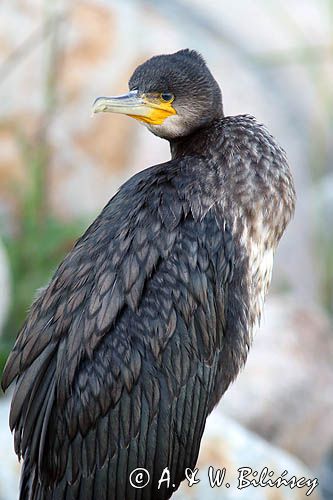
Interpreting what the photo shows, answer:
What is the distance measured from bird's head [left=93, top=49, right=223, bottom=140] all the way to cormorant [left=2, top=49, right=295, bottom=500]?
3.5 inches

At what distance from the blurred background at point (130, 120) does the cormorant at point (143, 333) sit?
2.28 meters

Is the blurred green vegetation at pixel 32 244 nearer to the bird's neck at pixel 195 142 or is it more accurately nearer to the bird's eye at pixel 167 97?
the bird's neck at pixel 195 142

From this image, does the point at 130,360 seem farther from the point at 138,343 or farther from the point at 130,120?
the point at 130,120

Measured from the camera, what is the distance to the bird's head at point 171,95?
11.3ft

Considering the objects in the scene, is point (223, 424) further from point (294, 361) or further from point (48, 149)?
point (48, 149)

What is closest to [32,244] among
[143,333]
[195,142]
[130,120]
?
[130,120]

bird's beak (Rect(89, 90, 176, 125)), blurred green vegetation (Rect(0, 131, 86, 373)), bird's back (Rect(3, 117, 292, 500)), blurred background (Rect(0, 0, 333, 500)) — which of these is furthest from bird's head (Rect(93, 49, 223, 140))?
blurred green vegetation (Rect(0, 131, 86, 373))

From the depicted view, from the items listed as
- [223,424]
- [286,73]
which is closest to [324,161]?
[286,73]

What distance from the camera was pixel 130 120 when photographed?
7.00 meters

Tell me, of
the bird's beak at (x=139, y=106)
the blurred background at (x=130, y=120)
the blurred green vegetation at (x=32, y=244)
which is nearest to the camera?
the bird's beak at (x=139, y=106)

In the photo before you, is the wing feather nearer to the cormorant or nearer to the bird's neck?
the cormorant

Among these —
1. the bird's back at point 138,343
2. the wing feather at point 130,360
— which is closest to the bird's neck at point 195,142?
the bird's back at point 138,343

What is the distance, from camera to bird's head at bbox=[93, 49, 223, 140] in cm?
345

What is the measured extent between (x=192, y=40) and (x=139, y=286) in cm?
442
